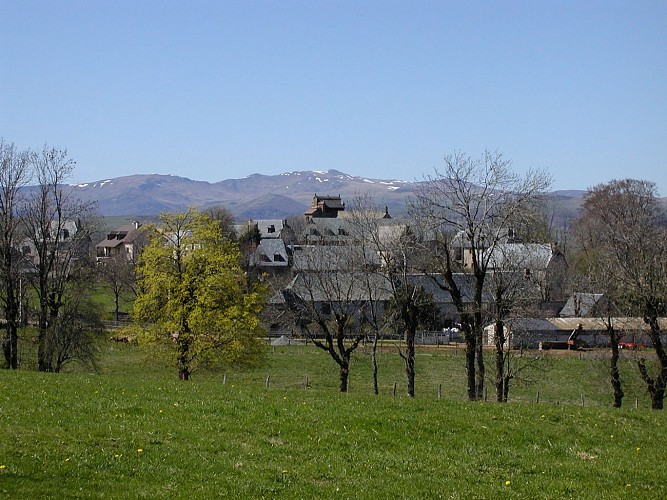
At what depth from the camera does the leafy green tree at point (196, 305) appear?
1419 inches

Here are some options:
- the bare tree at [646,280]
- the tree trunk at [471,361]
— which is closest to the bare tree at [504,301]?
the tree trunk at [471,361]

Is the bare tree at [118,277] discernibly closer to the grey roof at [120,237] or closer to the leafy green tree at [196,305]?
the leafy green tree at [196,305]

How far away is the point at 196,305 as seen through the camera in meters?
36.3

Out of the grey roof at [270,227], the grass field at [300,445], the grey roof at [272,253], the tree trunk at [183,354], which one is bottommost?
the tree trunk at [183,354]

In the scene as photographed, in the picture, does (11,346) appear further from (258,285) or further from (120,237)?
(120,237)

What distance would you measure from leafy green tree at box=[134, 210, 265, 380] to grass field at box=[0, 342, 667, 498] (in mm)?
12795

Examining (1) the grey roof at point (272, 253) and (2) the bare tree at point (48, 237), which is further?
(1) the grey roof at point (272, 253)

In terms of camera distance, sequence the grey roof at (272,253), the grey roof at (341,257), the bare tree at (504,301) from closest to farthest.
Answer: the bare tree at (504,301) → the grey roof at (341,257) → the grey roof at (272,253)

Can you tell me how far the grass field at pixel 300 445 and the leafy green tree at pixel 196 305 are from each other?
504 inches

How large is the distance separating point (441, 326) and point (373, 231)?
40.8 metres

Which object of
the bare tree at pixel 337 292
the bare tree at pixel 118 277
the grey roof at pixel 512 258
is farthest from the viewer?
the bare tree at pixel 118 277

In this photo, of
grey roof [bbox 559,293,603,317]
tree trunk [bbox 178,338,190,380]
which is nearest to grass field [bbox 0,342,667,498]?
tree trunk [bbox 178,338,190,380]

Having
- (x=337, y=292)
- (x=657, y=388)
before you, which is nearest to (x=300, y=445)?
(x=657, y=388)

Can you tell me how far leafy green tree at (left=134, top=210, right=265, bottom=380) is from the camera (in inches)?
1419
